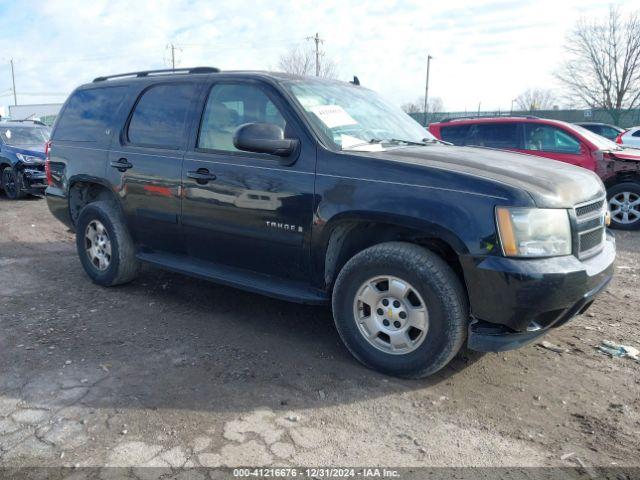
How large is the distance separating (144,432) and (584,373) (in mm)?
2804

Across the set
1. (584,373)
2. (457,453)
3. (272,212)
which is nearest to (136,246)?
(272,212)

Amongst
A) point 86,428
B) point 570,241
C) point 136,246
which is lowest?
point 86,428

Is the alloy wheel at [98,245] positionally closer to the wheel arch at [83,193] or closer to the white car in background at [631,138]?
the wheel arch at [83,193]

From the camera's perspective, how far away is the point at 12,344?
3.95 m

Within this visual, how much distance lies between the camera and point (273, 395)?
3227mm

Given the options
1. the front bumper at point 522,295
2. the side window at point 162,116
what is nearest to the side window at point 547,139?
the front bumper at point 522,295

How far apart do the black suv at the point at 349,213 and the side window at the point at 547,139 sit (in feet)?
15.6

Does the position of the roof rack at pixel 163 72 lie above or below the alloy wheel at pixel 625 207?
above

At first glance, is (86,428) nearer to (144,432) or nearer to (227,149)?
(144,432)

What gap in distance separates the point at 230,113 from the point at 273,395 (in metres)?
2.19

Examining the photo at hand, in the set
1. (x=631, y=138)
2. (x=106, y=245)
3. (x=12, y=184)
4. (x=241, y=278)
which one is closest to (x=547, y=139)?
(x=241, y=278)

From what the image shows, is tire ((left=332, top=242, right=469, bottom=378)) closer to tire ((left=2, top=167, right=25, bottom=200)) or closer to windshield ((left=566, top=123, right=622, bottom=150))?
windshield ((left=566, top=123, right=622, bottom=150))

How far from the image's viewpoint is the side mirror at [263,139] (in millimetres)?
3535

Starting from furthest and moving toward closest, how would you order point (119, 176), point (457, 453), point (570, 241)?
point (119, 176) → point (570, 241) → point (457, 453)
